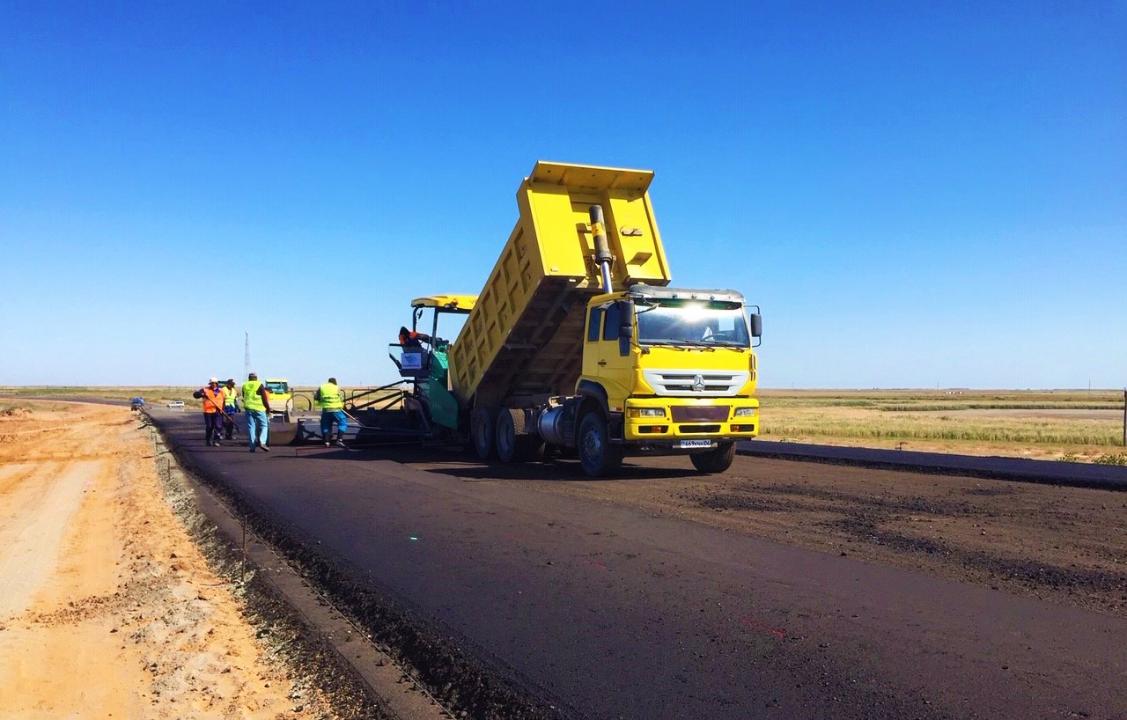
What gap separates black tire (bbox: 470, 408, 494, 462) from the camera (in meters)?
15.9

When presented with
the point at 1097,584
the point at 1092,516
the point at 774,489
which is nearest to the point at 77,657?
the point at 1097,584

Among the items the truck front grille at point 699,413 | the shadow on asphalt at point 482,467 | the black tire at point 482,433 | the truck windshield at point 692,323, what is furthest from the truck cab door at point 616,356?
the black tire at point 482,433

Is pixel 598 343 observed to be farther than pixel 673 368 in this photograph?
Yes

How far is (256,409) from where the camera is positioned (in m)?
18.6

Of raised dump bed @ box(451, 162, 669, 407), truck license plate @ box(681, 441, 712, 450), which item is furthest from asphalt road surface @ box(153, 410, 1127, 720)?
raised dump bed @ box(451, 162, 669, 407)

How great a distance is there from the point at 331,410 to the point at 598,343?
836 cm

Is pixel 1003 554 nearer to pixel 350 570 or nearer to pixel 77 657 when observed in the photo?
pixel 350 570

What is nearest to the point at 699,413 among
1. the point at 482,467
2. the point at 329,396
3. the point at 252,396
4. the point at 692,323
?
the point at 692,323

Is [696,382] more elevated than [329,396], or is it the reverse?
[696,382]

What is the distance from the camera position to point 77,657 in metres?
5.44

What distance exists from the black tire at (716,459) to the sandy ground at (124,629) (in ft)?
24.3

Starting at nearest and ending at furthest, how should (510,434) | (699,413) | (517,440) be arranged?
(699,413)
(517,440)
(510,434)

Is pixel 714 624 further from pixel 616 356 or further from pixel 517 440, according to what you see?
pixel 517 440

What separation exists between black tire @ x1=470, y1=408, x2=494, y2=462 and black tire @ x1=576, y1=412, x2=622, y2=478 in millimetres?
3006
